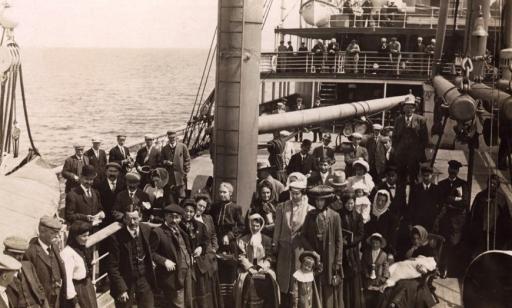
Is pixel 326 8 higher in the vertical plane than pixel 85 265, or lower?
higher

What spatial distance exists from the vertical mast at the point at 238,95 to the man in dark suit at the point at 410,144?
10.0 feet

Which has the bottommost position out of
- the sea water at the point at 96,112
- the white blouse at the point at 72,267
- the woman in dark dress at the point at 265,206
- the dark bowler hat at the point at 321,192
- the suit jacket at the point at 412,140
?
the sea water at the point at 96,112

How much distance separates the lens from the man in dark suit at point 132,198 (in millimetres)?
6785

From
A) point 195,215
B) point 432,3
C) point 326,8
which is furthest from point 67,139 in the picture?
point 195,215

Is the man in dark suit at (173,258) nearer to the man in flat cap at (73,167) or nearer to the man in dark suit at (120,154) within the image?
the man in flat cap at (73,167)

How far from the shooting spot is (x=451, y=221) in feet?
24.3

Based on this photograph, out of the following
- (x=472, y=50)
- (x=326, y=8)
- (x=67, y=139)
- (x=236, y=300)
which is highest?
(x=326, y=8)

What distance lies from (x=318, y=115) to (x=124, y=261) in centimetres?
604

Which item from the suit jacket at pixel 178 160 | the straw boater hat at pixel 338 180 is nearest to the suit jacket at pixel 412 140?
the straw boater hat at pixel 338 180

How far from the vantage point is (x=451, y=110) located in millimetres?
6652

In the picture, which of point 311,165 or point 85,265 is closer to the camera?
point 85,265

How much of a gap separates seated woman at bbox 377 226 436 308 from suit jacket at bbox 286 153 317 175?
354 cm

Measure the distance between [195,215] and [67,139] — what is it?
3740cm

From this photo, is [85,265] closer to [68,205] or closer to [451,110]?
[68,205]
